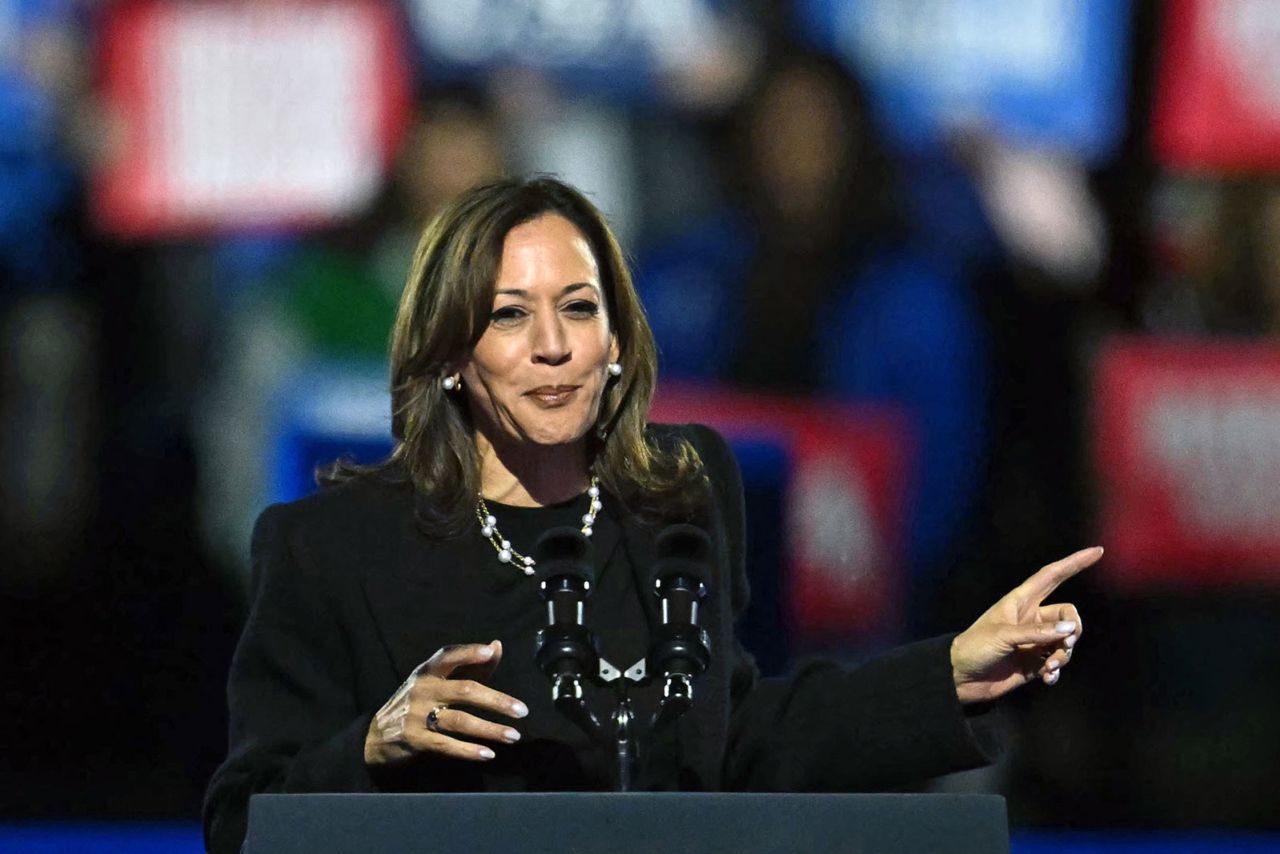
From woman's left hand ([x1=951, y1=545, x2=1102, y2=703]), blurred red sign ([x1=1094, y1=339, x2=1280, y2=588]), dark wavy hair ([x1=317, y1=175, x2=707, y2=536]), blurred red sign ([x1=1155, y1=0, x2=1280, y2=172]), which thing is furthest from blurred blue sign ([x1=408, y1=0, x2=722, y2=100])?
woman's left hand ([x1=951, y1=545, x2=1102, y2=703])

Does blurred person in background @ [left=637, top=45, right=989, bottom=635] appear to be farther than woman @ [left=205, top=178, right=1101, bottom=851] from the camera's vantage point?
Yes

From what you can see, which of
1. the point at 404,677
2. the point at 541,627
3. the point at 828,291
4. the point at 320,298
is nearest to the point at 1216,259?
the point at 828,291

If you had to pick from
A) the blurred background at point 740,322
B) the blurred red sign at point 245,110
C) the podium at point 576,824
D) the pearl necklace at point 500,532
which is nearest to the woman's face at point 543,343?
the pearl necklace at point 500,532

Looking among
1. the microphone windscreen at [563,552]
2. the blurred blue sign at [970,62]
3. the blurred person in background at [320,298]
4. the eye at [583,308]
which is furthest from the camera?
the blurred blue sign at [970,62]

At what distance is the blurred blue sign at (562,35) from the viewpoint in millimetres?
4457

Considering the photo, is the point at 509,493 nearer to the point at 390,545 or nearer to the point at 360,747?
the point at 390,545

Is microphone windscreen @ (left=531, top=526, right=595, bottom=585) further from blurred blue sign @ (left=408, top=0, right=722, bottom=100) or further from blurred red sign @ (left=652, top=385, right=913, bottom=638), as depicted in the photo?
blurred blue sign @ (left=408, top=0, right=722, bottom=100)

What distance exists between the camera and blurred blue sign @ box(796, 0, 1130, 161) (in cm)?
452

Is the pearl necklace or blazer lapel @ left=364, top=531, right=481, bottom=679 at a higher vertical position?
the pearl necklace

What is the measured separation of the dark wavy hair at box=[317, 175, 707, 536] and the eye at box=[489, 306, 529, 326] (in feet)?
0.04

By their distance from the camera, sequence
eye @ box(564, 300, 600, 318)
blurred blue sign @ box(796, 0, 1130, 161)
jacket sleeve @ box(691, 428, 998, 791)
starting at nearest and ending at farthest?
1. jacket sleeve @ box(691, 428, 998, 791)
2. eye @ box(564, 300, 600, 318)
3. blurred blue sign @ box(796, 0, 1130, 161)

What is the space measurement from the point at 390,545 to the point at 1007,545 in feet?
8.65

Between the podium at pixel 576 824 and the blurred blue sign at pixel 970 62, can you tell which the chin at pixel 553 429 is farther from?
the blurred blue sign at pixel 970 62

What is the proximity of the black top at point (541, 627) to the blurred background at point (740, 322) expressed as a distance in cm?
221
